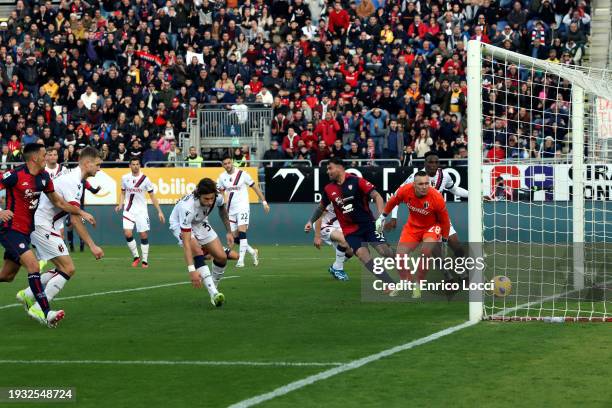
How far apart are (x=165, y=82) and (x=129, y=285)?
17234 mm

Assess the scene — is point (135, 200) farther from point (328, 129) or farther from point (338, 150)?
point (328, 129)

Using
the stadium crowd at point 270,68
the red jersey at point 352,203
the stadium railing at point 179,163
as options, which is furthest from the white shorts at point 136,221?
the red jersey at point 352,203

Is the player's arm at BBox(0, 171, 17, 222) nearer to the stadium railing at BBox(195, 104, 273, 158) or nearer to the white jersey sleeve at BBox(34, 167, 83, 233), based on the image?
the white jersey sleeve at BBox(34, 167, 83, 233)

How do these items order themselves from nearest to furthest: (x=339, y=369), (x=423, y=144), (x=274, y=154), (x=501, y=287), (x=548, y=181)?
(x=339, y=369), (x=501, y=287), (x=548, y=181), (x=423, y=144), (x=274, y=154)

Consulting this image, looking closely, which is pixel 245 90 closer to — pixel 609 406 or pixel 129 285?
pixel 129 285

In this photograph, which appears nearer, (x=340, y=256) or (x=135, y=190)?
(x=340, y=256)

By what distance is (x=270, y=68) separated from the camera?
1350 inches

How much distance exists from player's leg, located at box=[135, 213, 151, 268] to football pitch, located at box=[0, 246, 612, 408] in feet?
23.7

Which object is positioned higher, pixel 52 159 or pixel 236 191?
pixel 52 159

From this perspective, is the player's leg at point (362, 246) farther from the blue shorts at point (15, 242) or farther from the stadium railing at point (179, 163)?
the stadium railing at point (179, 163)

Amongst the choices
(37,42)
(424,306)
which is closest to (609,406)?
(424,306)

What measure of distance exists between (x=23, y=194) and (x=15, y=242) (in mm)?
561

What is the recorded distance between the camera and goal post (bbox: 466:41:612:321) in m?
12.2

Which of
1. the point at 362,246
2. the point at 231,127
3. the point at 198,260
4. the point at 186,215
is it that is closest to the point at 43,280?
the point at 186,215
